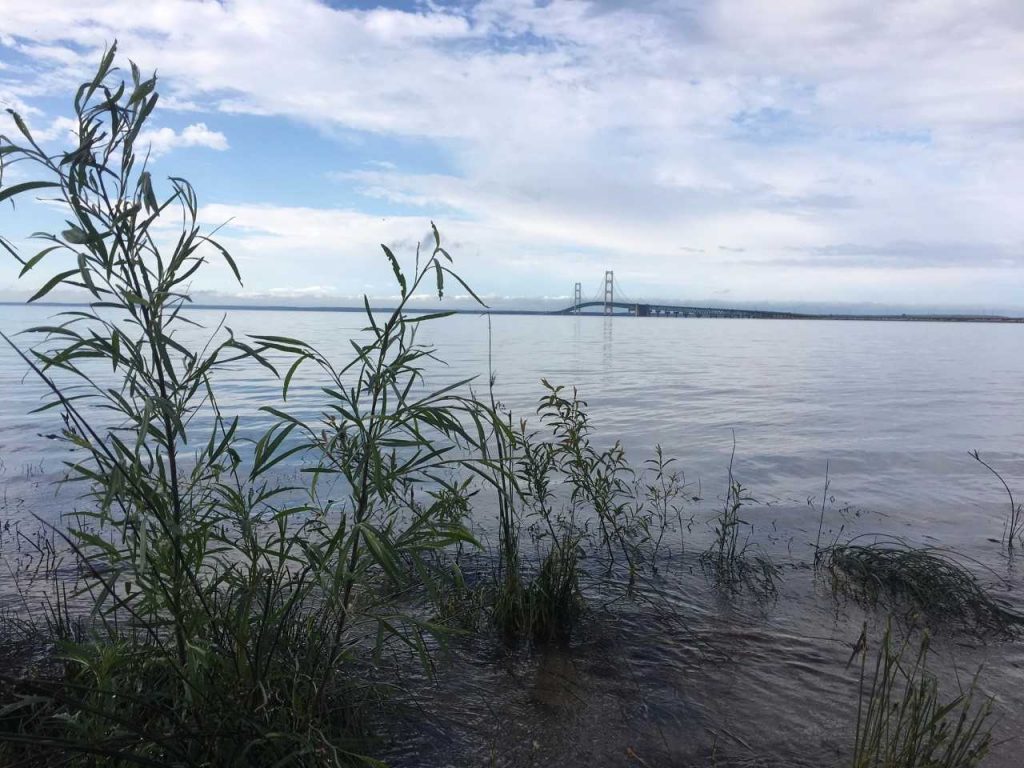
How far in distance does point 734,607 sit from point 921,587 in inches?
79.0

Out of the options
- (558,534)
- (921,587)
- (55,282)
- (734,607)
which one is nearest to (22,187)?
(55,282)

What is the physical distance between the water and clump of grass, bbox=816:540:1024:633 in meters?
0.37

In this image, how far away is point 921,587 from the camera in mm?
7121

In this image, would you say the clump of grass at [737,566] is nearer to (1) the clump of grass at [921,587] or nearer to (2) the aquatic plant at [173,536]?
(1) the clump of grass at [921,587]

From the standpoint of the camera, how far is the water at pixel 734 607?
15.8ft

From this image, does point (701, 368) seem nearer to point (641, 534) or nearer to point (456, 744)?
point (641, 534)

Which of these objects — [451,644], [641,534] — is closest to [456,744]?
[451,644]

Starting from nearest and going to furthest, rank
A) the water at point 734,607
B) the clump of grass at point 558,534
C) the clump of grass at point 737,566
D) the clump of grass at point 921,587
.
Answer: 1. the water at point 734,607
2. the clump of grass at point 558,534
3. the clump of grass at point 921,587
4. the clump of grass at point 737,566

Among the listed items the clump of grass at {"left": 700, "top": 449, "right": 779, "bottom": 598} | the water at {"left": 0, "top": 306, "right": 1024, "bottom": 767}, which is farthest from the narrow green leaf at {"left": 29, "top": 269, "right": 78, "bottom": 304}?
the clump of grass at {"left": 700, "top": 449, "right": 779, "bottom": 598}

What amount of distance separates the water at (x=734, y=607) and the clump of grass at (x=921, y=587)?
372 mm

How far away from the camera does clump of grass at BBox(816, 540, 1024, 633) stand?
6.76 meters

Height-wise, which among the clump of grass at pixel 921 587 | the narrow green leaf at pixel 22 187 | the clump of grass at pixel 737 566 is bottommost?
the clump of grass at pixel 737 566

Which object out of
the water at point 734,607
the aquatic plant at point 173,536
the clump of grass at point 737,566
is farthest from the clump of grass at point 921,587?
the aquatic plant at point 173,536

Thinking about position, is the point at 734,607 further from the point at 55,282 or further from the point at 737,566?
the point at 55,282
